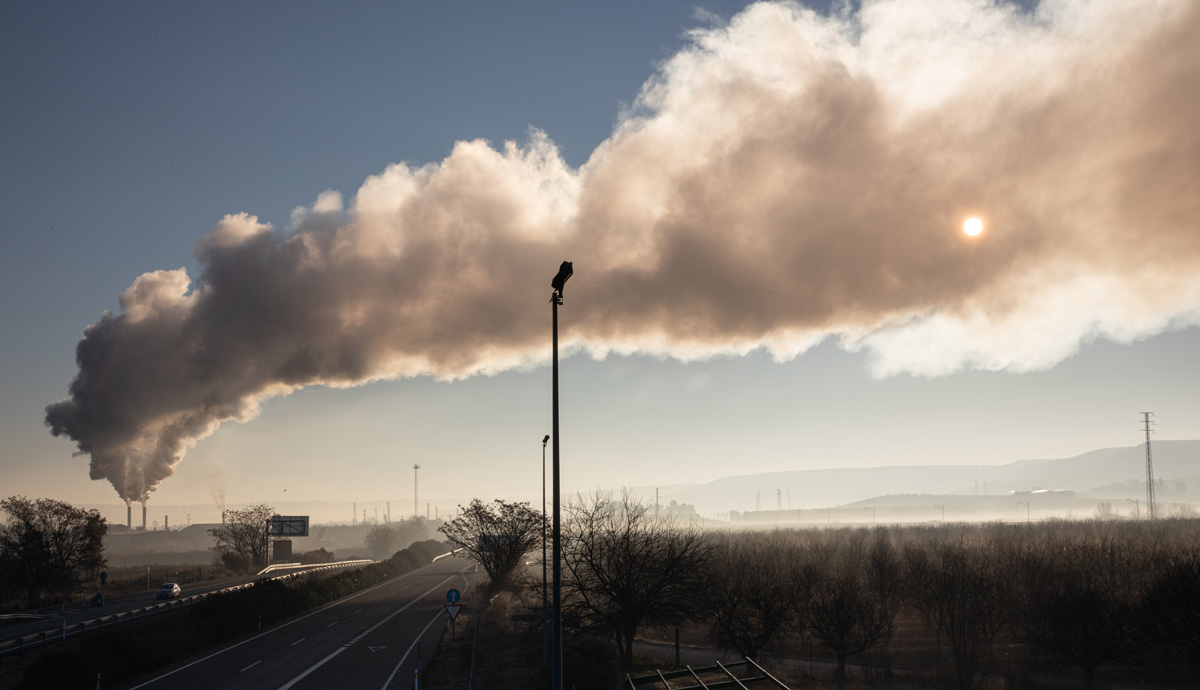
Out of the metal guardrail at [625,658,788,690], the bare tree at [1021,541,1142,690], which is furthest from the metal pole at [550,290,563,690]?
the bare tree at [1021,541,1142,690]

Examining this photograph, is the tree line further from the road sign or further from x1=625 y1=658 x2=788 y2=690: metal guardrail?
the road sign

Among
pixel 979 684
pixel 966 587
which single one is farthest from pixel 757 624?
pixel 966 587

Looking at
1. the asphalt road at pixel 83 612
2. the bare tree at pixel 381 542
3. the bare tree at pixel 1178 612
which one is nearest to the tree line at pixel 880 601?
the bare tree at pixel 1178 612

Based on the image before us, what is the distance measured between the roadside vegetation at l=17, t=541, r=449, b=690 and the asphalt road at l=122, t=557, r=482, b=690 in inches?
44.7

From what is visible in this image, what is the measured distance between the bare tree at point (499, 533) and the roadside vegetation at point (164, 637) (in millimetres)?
14370

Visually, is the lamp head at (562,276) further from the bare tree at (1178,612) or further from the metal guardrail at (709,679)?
the bare tree at (1178,612)

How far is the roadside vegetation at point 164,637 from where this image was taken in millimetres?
29484

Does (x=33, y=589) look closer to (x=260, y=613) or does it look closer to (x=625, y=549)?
(x=260, y=613)

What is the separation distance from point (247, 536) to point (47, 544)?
42.3 meters

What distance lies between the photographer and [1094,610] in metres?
46.5

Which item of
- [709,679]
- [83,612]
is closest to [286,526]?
[83,612]

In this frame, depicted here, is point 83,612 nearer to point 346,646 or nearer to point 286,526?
point 346,646

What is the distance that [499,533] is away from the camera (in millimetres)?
70500

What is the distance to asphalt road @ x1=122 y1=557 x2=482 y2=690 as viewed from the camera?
31.8 m
